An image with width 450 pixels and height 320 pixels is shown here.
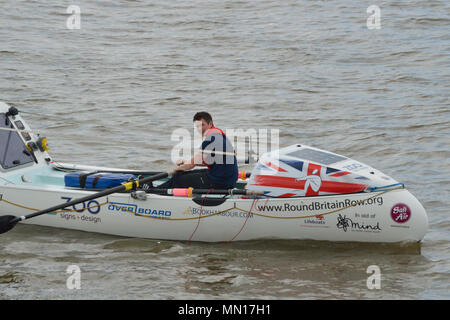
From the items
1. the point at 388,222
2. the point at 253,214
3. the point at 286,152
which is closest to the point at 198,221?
the point at 253,214

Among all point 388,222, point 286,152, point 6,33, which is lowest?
point 388,222

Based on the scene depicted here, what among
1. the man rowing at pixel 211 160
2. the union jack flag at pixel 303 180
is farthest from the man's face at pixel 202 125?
the union jack flag at pixel 303 180

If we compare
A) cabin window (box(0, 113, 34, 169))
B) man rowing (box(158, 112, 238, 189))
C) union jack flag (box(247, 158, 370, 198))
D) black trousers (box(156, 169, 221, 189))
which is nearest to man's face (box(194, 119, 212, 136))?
man rowing (box(158, 112, 238, 189))

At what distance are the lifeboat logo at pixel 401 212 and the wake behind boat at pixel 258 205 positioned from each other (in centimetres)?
1

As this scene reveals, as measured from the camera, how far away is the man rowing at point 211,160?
1016 cm

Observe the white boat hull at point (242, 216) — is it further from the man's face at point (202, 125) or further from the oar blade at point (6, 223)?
the man's face at point (202, 125)

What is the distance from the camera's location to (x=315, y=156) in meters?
9.93

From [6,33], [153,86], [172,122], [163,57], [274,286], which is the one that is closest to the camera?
[274,286]

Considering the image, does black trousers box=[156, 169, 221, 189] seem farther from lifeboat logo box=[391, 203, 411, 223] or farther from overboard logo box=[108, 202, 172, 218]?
lifeboat logo box=[391, 203, 411, 223]

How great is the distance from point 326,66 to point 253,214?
11.3 meters

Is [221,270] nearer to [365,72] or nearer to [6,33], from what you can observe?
[365,72]

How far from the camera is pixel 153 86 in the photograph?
19672 millimetres

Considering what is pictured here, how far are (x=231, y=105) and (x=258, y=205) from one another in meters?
8.31

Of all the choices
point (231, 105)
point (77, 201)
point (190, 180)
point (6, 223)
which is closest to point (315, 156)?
point (190, 180)
